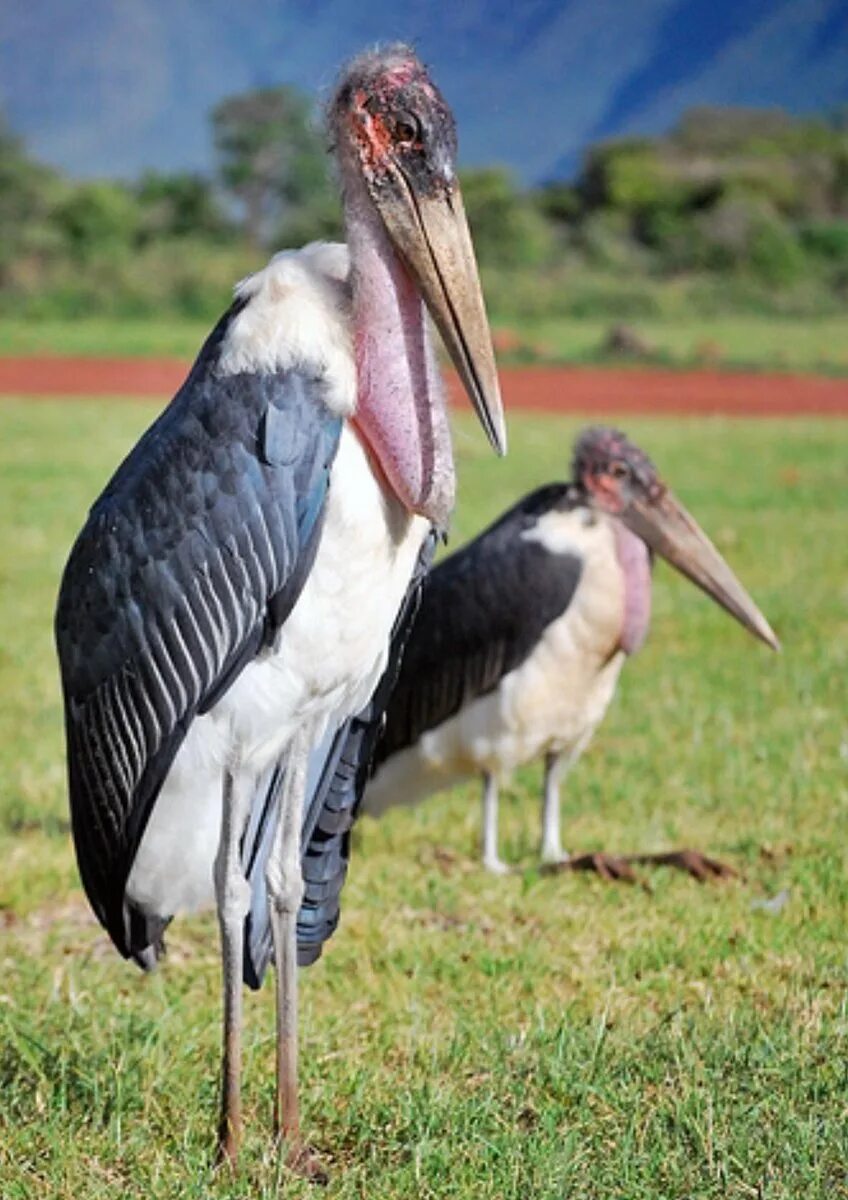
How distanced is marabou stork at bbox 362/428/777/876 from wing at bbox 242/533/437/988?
5.36ft

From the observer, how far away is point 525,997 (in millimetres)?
3930

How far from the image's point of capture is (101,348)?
75.8 feet

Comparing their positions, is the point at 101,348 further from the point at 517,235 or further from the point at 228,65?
the point at 228,65

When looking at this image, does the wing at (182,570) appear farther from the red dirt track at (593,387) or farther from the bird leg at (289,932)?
the red dirt track at (593,387)

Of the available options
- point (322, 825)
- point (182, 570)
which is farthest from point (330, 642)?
point (322, 825)

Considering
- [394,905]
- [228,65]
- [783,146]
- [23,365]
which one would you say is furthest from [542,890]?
[228,65]

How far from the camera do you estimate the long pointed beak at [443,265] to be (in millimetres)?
2760

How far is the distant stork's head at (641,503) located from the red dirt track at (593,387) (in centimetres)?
1159

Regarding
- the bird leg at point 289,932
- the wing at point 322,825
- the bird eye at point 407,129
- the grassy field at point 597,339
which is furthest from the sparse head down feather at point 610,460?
the grassy field at point 597,339

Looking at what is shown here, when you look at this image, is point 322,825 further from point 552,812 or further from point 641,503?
point 641,503

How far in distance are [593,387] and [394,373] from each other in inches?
675

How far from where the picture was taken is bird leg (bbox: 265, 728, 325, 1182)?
302cm

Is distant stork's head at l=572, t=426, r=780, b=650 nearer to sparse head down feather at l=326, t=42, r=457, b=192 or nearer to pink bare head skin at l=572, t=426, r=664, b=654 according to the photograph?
pink bare head skin at l=572, t=426, r=664, b=654

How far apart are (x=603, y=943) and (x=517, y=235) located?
28.1m
